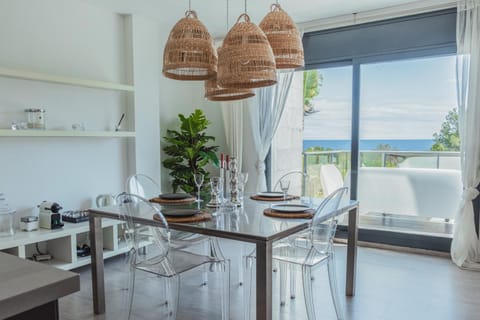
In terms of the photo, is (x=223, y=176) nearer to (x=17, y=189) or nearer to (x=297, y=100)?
(x=17, y=189)

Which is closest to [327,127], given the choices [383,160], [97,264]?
[383,160]

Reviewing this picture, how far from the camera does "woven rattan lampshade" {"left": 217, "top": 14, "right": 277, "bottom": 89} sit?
7.39ft

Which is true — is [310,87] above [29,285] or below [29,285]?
above

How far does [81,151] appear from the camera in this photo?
12.9ft

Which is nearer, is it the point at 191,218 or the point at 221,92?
the point at 191,218

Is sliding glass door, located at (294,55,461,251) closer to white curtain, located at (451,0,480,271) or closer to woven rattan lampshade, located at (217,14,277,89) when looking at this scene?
white curtain, located at (451,0,480,271)

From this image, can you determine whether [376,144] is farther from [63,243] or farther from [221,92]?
[63,243]

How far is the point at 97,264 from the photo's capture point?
2779mm

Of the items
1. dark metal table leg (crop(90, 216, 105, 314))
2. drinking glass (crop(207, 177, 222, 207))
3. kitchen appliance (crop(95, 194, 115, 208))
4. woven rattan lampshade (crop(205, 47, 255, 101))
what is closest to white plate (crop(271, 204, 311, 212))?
drinking glass (crop(207, 177, 222, 207))

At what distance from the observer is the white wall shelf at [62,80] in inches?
124

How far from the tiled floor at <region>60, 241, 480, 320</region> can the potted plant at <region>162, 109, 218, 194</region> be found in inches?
48.8

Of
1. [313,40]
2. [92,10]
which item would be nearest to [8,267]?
[92,10]

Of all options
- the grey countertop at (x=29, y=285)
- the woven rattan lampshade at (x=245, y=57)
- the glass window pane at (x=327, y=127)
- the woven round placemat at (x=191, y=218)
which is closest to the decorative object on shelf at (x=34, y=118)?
the woven round placemat at (x=191, y=218)

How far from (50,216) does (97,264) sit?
90 centimetres
